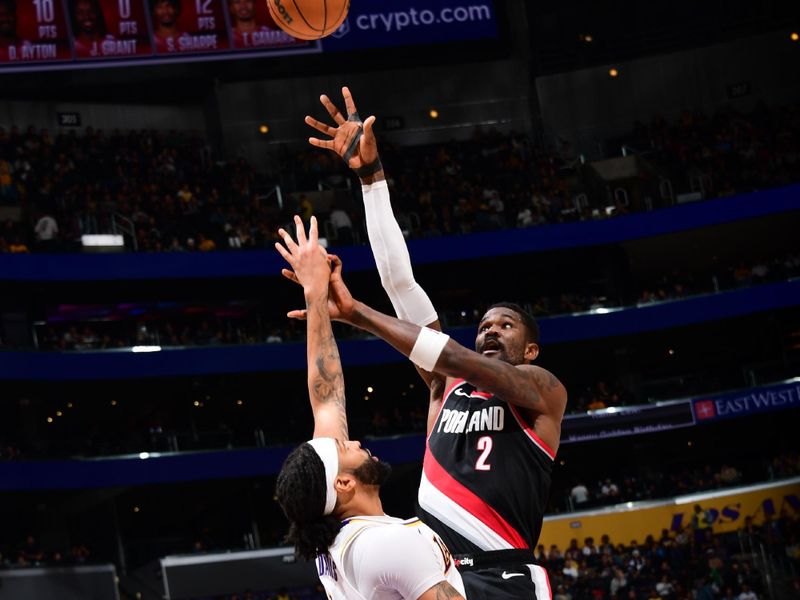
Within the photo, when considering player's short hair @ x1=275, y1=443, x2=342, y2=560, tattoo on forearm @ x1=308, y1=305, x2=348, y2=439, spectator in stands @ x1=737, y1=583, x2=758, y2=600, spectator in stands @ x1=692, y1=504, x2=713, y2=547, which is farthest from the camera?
spectator in stands @ x1=692, y1=504, x2=713, y2=547

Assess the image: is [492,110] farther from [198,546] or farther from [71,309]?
[198,546]

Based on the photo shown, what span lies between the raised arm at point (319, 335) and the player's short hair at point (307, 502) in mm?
501

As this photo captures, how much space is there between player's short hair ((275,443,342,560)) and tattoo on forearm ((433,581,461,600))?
42cm

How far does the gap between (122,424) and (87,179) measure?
21.4 ft

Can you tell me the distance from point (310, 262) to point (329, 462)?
2.85 ft

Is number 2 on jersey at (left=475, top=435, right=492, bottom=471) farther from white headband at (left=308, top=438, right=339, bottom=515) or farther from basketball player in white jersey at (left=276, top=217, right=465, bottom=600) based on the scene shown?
white headband at (left=308, top=438, right=339, bottom=515)

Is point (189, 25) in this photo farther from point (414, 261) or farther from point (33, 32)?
point (414, 261)

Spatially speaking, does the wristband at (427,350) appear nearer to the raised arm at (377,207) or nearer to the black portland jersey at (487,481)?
the raised arm at (377,207)

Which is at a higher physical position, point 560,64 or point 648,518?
point 560,64

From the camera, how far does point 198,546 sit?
25281 millimetres

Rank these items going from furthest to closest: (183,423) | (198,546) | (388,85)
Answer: (388,85)
(183,423)
(198,546)

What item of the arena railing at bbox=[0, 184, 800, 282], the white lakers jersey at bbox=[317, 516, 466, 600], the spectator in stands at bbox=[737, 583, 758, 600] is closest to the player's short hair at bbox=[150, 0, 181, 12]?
the arena railing at bbox=[0, 184, 800, 282]

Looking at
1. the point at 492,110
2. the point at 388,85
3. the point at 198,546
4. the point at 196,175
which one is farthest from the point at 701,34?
the point at 198,546

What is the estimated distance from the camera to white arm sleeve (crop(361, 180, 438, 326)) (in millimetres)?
5102
